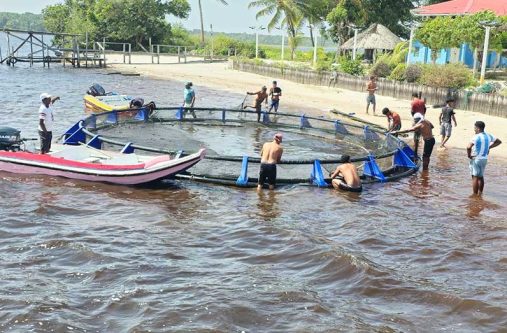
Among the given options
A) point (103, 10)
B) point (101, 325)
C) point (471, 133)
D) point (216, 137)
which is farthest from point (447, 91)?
point (103, 10)

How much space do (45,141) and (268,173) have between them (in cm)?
557

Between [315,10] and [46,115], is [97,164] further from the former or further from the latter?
[315,10]

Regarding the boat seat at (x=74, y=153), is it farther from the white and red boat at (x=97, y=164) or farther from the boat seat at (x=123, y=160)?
the boat seat at (x=123, y=160)

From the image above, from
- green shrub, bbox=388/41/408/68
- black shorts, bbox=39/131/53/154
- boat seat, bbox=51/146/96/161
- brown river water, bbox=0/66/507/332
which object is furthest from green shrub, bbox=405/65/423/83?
black shorts, bbox=39/131/53/154

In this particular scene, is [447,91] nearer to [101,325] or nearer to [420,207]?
[420,207]

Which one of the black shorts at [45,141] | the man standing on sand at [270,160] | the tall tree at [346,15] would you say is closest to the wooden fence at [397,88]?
the tall tree at [346,15]

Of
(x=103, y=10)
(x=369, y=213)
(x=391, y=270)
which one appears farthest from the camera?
(x=103, y=10)

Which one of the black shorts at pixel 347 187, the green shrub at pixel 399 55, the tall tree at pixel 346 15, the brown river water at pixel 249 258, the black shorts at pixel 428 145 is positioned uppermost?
the tall tree at pixel 346 15

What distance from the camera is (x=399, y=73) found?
34.8 metres

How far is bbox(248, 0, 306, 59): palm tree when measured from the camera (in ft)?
170

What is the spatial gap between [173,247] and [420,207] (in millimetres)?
6050

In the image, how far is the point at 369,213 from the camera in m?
13.2

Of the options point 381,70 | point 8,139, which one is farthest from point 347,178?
point 381,70

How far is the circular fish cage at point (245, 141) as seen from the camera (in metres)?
14.8
